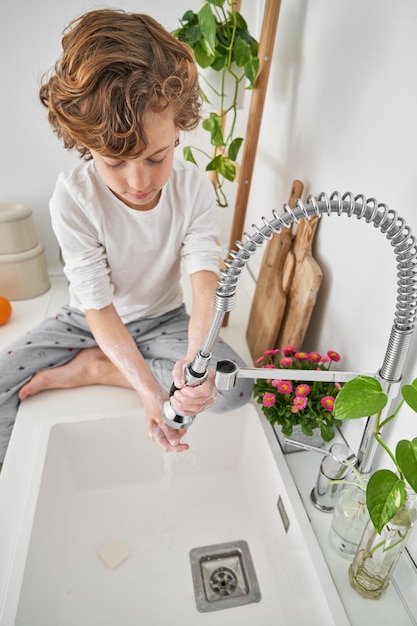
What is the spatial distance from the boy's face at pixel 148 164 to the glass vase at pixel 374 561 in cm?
65

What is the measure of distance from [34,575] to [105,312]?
Result: 51cm

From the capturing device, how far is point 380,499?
563mm

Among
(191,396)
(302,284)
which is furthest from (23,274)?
(191,396)

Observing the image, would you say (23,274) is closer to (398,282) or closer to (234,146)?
(234,146)

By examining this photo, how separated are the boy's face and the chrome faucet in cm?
27

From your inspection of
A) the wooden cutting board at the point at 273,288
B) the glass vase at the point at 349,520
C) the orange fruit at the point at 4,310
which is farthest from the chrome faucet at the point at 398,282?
the orange fruit at the point at 4,310

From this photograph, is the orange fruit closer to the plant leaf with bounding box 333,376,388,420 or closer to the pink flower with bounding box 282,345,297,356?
the pink flower with bounding box 282,345,297,356

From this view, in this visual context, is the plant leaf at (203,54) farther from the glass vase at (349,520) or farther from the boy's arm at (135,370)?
the glass vase at (349,520)

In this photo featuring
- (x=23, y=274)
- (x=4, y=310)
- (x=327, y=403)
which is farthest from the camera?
(x=23, y=274)

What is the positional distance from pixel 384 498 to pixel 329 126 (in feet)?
2.39

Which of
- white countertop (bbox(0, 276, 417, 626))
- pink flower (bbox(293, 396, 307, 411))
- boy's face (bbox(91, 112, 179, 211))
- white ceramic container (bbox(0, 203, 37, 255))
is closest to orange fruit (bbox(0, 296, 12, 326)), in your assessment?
white countertop (bbox(0, 276, 417, 626))

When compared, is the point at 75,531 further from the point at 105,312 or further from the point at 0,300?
the point at 0,300

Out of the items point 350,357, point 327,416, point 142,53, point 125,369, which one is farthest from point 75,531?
point 142,53

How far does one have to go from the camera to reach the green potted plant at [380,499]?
1.81 feet
